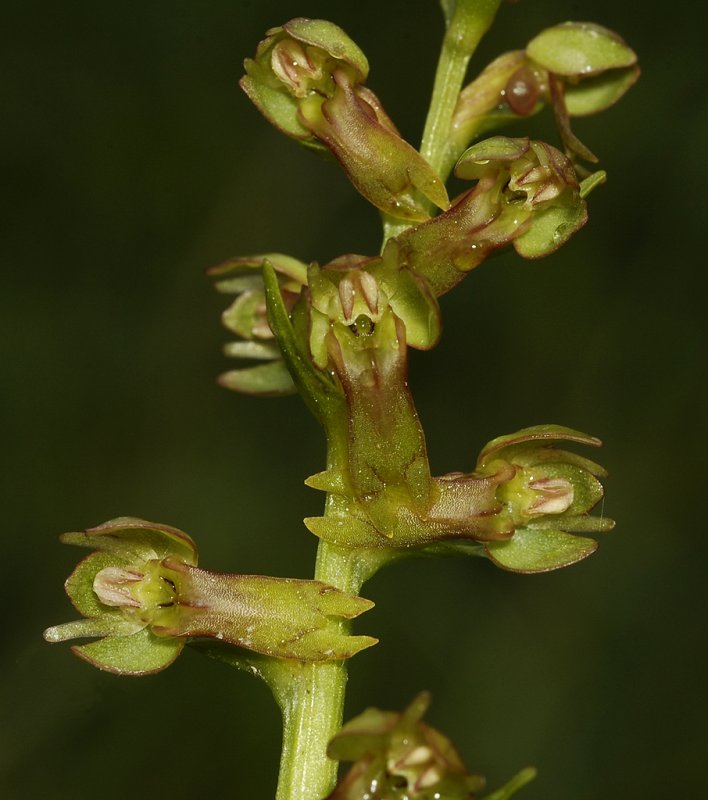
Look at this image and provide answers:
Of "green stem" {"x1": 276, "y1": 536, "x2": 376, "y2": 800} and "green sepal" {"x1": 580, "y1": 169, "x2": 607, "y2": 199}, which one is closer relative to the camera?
"green stem" {"x1": 276, "y1": 536, "x2": 376, "y2": 800}

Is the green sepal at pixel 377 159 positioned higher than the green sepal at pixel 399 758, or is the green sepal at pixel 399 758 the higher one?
the green sepal at pixel 377 159

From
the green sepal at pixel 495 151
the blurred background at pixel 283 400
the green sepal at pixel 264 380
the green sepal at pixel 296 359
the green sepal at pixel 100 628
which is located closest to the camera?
the green sepal at pixel 296 359

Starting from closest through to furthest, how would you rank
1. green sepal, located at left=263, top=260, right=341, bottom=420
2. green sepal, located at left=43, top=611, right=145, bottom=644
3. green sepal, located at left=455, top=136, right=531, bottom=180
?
green sepal, located at left=263, top=260, right=341, bottom=420
green sepal, located at left=455, top=136, right=531, bottom=180
green sepal, located at left=43, top=611, right=145, bottom=644

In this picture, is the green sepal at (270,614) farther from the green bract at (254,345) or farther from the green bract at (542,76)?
the green bract at (542,76)

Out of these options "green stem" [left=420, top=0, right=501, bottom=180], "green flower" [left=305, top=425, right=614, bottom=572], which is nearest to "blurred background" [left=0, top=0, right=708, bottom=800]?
"green flower" [left=305, top=425, right=614, bottom=572]

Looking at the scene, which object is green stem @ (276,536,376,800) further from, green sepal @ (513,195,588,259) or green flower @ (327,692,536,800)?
green sepal @ (513,195,588,259)

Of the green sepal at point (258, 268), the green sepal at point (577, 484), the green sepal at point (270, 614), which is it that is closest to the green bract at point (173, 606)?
the green sepal at point (270, 614)

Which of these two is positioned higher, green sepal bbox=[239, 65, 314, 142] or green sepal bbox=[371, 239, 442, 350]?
green sepal bbox=[239, 65, 314, 142]

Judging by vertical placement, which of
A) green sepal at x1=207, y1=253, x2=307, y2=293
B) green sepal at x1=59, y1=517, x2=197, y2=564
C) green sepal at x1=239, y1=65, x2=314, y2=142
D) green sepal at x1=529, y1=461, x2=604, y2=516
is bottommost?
green sepal at x1=59, y1=517, x2=197, y2=564
